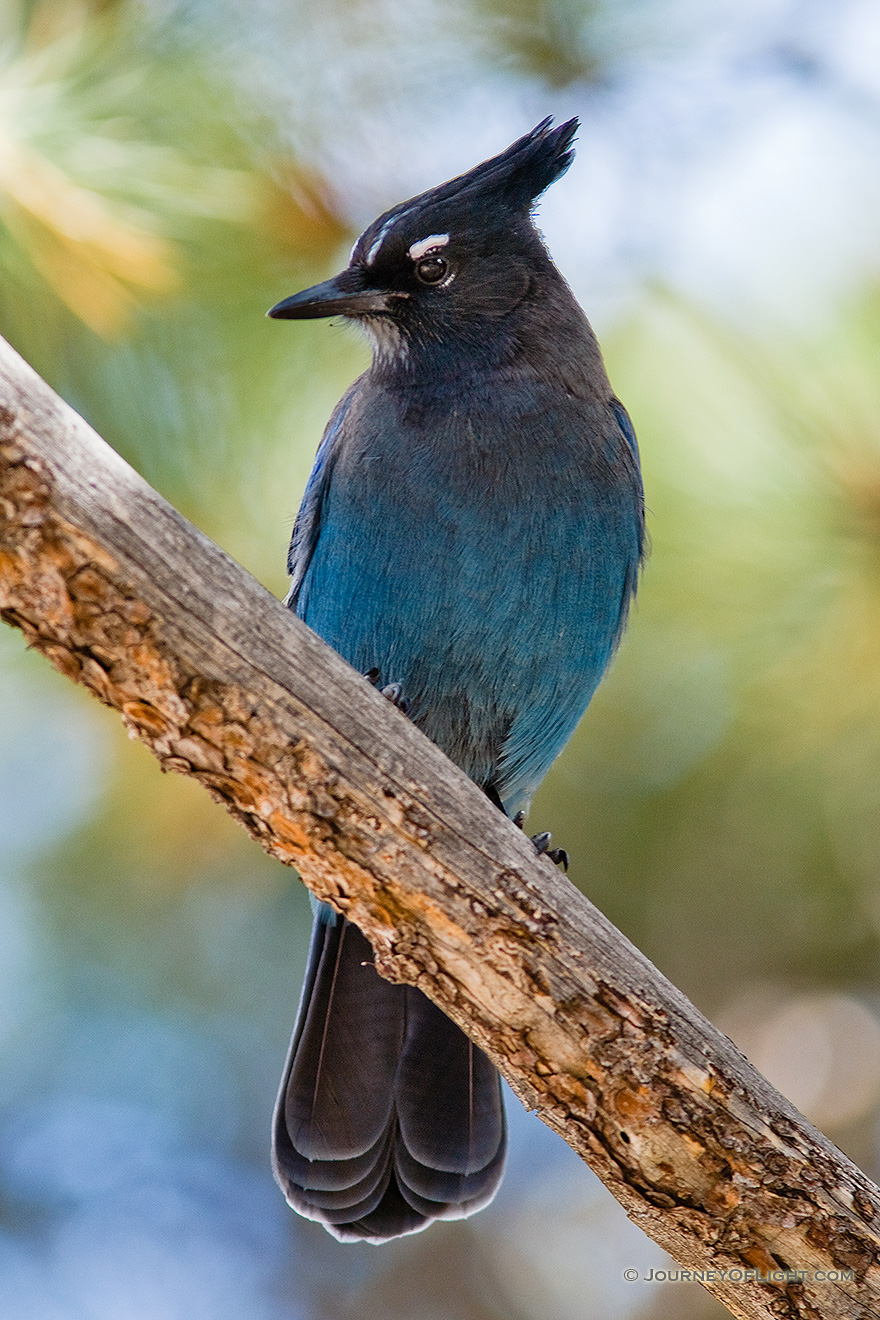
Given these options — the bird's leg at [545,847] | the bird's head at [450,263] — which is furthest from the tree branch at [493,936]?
the bird's head at [450,263]

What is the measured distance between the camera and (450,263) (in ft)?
12.0

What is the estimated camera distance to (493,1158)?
349 cm

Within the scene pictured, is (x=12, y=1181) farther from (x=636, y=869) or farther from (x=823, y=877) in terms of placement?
(x=823, y=877)

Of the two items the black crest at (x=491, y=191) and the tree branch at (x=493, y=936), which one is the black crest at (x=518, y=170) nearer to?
the black crest at (x=491, y=191)

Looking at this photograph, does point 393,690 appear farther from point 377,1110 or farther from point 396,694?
point 377,1110

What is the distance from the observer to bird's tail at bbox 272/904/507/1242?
345cm

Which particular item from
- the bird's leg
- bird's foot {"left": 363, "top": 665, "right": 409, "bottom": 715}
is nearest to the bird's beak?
bird's foot {"left": 363, "top": 665, "right": 409, "bottom": 715}

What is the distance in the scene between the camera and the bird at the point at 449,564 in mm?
3402

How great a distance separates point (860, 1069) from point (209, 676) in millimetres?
3188

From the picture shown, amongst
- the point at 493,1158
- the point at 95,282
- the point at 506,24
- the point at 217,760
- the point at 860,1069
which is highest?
the point at 506,24

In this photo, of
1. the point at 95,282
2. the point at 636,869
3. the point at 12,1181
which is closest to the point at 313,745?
the point at 95,282

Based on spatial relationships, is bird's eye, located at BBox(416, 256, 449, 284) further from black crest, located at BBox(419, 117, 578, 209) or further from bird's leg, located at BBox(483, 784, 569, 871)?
bird's leg, located at BBox(483, 784, 569, 871)

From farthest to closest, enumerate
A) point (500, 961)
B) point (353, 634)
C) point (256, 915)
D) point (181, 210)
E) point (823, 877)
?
point (256, 915), point (823, 877), point (181, 210), point (353, 634), point (500, 961)

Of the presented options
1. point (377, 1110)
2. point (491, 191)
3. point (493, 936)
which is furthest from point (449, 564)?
point (377, 1110)
